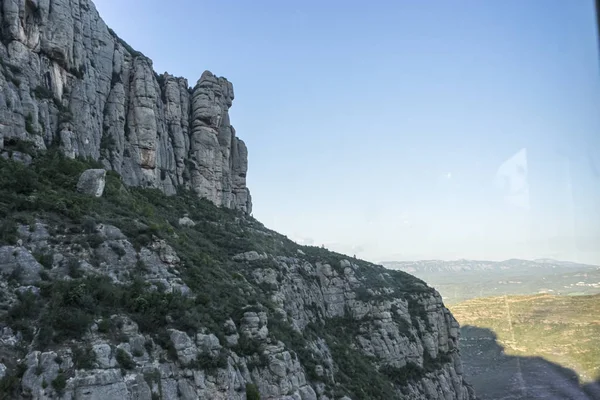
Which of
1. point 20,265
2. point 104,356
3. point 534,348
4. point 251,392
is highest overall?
point 20,265

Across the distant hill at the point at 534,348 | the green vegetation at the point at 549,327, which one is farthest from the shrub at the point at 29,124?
the green vegetation at the point at 549,327

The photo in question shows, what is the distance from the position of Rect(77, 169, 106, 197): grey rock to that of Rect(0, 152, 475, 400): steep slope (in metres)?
0.74

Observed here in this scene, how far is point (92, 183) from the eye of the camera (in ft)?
106

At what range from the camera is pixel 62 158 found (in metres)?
34.5

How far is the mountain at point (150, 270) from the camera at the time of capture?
18.8 meters

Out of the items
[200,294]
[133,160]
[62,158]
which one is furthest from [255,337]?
[133,160]

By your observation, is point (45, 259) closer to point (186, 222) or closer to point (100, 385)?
point (100, 385)

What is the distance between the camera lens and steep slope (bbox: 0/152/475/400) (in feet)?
56.8

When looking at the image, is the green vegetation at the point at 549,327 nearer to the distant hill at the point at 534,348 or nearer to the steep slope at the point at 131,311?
the distant hill at the point at 534,348

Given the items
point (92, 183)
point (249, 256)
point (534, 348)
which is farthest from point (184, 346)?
point (534, 348)

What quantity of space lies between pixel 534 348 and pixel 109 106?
120 meters

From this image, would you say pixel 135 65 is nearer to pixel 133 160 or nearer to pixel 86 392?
pixel 133 160

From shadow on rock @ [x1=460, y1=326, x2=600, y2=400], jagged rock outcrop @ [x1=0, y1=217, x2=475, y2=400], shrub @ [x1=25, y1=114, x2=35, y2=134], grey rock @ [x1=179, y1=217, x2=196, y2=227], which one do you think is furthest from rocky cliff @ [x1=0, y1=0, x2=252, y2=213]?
shadow on rock @ [x1=460, y1=326, x2=600, y2=400]

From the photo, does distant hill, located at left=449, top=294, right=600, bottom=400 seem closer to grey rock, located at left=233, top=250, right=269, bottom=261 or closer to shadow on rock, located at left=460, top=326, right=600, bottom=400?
shadow on rock, located at left=460, top=326, right=600, bottom=400
